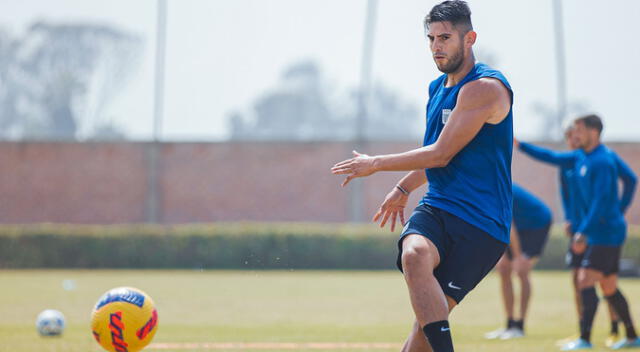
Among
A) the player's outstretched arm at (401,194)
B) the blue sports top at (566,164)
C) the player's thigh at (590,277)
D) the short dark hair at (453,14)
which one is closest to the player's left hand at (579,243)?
the player's thigh at (590,277)

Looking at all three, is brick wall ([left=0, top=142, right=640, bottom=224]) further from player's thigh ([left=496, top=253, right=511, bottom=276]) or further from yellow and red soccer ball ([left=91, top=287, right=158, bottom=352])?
yellow and red soccer ball ([left=91, top=287, right=158, bottom=352])

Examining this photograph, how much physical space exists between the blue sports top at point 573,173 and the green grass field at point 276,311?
1.51m

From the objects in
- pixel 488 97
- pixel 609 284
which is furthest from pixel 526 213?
pixel 488 97

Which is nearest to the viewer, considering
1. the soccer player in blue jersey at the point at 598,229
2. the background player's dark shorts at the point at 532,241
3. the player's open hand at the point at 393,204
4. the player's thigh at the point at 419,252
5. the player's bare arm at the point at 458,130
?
the player's thigh at the point at 419,252

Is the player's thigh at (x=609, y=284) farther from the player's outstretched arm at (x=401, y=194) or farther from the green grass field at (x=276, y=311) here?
the player's outstretched arm at (x=401, y=194)

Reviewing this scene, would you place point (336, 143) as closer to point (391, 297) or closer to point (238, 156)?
point (238, 156)

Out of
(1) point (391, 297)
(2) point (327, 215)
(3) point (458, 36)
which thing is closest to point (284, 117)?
(2) point (327, 215)

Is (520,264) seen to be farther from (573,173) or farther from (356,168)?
(356,168)

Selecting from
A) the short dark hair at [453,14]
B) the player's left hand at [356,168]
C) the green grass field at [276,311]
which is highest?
the short dark hair at [453,14]

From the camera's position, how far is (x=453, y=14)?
570 cm

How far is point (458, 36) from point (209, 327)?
7.28 meters

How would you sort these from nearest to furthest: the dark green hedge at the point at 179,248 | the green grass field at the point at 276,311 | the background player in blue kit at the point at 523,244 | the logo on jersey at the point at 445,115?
the logo on jersey at the point at 445,115 < the green grass field at the point at 276,311 < the background player in blue kit at the point at 523,244 < the dark green hedge at the point at 179,248

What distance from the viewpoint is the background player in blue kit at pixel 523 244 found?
37.6ft

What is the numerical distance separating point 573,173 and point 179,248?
20.5m
